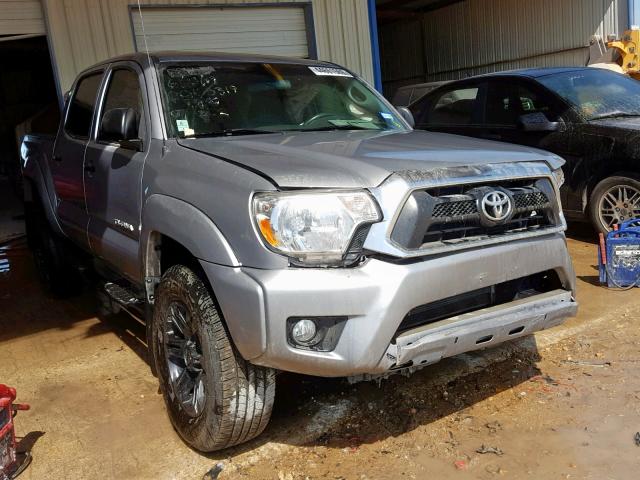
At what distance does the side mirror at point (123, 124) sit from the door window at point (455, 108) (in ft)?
15.4

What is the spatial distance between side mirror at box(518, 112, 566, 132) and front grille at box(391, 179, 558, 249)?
11.3 ft

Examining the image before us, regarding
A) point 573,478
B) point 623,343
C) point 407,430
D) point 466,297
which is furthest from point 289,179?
point 623,343

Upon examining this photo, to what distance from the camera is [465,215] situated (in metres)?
2.65

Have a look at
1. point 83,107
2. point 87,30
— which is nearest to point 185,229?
point 83,107

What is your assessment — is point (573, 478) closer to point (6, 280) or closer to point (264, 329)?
point (264, 329)

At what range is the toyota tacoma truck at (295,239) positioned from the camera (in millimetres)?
2461

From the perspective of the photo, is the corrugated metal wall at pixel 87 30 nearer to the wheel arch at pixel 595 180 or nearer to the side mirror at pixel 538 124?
the side mirror at pixel 538 124

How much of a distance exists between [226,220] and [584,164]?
15.0 feet

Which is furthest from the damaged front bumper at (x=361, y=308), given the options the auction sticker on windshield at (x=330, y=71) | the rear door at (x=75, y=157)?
the rear door at (x=75, y=157)

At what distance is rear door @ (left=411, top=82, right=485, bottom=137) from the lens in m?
7.11

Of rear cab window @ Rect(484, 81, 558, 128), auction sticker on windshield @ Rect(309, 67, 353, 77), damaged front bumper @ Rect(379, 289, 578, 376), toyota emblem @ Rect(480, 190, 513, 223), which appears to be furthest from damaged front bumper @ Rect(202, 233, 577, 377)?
rear cab window @ Rect(484, 81, 558, 128)

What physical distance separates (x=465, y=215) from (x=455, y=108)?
514 cm

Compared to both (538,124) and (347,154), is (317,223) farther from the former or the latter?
(538,124)

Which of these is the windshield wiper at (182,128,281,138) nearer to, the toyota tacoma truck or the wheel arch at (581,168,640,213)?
the toyota tacoma truck
